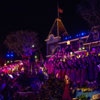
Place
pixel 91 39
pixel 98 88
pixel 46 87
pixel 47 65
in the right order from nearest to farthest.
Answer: pixel 46 87 → pixel 98 88 → pixel 47 65 → pixel 91 39

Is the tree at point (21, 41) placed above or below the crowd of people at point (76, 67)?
above

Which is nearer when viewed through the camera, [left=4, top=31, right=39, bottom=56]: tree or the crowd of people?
the crowd of people

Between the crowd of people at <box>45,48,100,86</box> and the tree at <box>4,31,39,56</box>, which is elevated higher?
the tree at <box>4,31,39,56</box>

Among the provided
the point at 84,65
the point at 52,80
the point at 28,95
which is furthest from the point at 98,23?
the point at 28,95

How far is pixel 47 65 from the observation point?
23.7 m

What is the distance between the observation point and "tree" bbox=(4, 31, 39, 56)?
43.8m

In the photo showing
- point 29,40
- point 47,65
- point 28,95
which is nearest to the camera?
point 28,95

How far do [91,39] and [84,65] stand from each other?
7.43m

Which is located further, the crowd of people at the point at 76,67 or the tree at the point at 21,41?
the tree at the point at 21,41

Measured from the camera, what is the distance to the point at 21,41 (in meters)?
44.6

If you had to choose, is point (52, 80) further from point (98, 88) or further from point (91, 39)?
point (91, 39)

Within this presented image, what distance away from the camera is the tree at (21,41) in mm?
43781

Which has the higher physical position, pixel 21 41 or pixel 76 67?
pixel 21 41

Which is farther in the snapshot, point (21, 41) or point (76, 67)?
point (21, 41)
